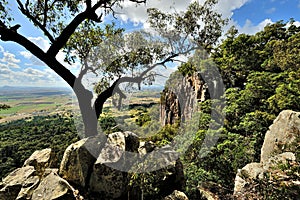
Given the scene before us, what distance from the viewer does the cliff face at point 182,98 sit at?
558 inches

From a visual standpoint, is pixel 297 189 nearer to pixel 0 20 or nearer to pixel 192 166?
pixel 192 166

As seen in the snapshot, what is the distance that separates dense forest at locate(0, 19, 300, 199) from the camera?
812 centimetres

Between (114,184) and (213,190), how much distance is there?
3.26 meters

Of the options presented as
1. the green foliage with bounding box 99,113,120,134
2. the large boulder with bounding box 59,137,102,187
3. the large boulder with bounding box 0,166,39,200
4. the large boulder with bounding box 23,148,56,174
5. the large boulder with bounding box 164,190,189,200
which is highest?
the green foliage with bounding box 99,113,120,134

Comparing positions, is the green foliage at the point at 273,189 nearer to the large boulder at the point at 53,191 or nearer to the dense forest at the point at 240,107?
the dense forest at the point at 240,107

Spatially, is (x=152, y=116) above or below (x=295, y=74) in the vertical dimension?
below

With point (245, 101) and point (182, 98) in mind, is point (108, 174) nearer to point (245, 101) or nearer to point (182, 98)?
point (245, 101)

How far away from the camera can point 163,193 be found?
539 cm

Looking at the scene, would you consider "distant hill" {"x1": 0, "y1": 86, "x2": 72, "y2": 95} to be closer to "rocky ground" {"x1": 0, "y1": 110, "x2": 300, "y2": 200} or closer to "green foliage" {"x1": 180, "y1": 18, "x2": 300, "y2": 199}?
"rocky ground" {"x1": 0, "y1": 110, "x2": 300, "y2": 200}

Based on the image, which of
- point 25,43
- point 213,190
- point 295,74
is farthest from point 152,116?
point 25,43

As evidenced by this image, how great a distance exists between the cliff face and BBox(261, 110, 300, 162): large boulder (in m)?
5.82

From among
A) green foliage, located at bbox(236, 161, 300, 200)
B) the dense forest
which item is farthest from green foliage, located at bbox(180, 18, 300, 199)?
green foliage, located at bbox(236, 161, 300, 200)

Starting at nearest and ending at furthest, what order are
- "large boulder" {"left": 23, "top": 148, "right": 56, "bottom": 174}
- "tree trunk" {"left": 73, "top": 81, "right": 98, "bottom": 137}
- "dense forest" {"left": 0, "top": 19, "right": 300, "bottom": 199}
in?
"tree trunk" {"left": 73, "top": 81, "right": 98, "bottom": 137} → "large boulder" {"left": 23, "top": 148, "right": 56, "bottom": 174} → "dense forest" {"left": 0, "top": 19, "right": 300, "bottom": 199}

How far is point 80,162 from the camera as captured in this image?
16.9 feet
